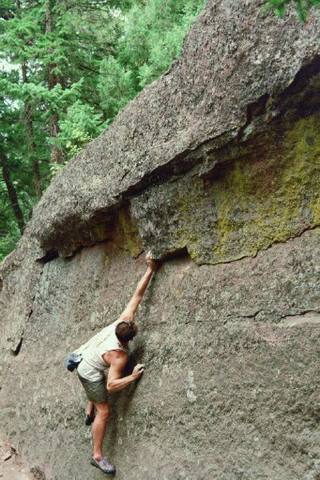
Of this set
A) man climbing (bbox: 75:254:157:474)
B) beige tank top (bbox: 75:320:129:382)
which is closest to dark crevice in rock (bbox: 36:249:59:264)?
man climbing (bbox: 75:254:157:474)

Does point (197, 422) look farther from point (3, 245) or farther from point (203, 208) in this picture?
point (3, 245)

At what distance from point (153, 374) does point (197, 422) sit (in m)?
0.82

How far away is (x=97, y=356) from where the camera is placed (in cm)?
524

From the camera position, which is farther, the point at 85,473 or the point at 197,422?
the point at 85,473

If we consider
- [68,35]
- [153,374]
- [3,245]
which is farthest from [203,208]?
[3,245]

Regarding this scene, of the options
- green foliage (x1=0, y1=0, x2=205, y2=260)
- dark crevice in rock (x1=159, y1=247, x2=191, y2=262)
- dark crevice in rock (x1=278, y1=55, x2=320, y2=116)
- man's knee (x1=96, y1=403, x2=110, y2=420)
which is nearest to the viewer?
dark crevice in rock (x1=278, y1=55, x2=320, y2=116)

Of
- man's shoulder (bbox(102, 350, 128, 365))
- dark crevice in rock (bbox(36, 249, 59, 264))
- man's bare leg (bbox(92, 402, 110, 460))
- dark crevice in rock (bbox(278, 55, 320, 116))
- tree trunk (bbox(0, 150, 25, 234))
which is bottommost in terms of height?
man's bare leg (bbox(92, 402, 110, 460))

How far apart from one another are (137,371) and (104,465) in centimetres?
115

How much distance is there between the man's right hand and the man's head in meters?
0.31

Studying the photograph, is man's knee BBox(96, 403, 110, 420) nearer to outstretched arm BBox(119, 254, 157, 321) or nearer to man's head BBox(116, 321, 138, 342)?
man's head BBox(116, 321, 138, 342)

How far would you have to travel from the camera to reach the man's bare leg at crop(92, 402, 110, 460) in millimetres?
5290

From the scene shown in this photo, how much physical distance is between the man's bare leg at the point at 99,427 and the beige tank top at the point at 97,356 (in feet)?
1.21

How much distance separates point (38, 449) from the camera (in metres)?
6.75

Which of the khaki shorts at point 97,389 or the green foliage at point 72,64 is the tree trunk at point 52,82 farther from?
the khaki shorts at point 97,389
